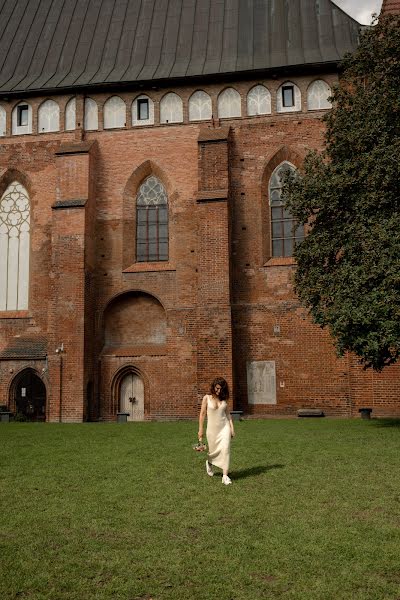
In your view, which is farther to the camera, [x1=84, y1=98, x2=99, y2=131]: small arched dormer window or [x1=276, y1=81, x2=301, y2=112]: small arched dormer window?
[x1=84, y1=98, x2=99, y2=131]: small arched dormer window

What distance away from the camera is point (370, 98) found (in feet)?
46.3

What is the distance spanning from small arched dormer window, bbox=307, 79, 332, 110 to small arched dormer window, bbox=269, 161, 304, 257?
84.1 inches

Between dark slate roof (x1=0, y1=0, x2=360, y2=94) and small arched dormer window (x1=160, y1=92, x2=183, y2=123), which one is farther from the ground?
dark slate roof (x1=0, y1=0, x2=360, y2=94)

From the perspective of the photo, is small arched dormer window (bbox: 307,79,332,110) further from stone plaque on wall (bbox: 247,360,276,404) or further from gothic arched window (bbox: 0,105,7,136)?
gothic arched window (bbox: 0,105,7,136)

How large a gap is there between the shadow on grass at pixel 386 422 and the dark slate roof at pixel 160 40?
38.5 feet

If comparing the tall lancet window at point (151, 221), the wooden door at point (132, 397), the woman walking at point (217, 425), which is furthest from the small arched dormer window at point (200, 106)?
the woman walking at point (217, 425)

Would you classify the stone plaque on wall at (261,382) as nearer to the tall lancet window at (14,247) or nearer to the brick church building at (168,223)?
the brick church building at (168,223)

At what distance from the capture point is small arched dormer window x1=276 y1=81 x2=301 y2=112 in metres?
20.7

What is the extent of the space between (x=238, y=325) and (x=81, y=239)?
593cm

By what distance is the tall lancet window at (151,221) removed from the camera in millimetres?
21156

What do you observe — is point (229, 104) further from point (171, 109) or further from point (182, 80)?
point (171, 109)

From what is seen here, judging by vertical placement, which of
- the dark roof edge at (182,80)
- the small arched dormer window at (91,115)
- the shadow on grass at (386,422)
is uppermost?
the dark roof edge at (182,80)

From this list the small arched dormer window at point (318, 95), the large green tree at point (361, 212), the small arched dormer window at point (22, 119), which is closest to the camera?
the large green tree at point (361, 212)

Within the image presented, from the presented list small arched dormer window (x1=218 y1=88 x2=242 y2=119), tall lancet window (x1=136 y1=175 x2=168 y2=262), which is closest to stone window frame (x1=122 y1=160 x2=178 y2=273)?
tall lancet window (x1=136 y1=175 x2=168 y2=262)
